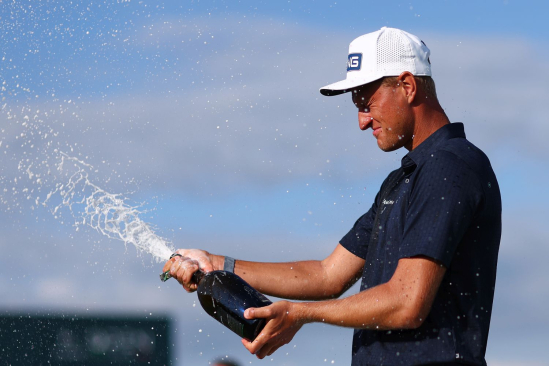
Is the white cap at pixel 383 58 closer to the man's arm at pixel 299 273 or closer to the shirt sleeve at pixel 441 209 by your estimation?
the shirt sleeve at pixel 441 209

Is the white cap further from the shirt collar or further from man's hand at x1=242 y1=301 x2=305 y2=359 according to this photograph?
man's hand at x1=242 y1=301 x2=305 y2=359

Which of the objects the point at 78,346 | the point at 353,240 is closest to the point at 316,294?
the point at 353,240

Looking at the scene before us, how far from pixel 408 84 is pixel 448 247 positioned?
100 cm

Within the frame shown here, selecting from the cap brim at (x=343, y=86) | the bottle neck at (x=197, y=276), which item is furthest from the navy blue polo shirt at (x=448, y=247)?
the bottle neck at (x=197, y=276)

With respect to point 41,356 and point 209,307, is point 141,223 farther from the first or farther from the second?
point 41,356

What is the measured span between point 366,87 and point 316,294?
1443mm

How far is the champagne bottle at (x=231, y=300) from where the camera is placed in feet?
12.7

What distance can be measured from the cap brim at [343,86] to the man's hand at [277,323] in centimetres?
122

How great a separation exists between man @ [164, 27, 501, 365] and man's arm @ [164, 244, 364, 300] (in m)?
0.72

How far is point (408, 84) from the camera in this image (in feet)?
13.5

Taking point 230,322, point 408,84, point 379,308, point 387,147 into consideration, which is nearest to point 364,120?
point 387,147

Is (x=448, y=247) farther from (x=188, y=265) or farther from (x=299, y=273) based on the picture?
(x=188, y=265)

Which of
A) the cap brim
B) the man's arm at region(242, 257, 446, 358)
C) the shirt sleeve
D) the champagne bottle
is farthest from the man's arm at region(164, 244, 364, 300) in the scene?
the shirt sleeve

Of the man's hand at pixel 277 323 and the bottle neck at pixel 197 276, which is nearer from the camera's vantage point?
the man's hand at pixel 277 323
